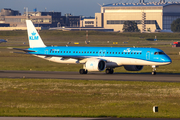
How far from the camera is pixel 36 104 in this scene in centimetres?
2814

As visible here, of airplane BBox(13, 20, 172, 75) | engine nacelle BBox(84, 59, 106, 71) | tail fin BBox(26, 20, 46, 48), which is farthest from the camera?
tail fin BBox(26, 20, 46, 48)

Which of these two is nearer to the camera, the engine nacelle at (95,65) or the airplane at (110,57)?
the engine nacelle at (95,65)

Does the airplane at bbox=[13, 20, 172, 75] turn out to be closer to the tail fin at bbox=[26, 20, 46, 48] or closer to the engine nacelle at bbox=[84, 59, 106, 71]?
the engine nacelle at bbox=[84, 59, 106, 71]

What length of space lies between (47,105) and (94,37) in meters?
173

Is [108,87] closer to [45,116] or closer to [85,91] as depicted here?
[85,91]

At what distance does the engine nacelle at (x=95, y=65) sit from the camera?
49.7 m

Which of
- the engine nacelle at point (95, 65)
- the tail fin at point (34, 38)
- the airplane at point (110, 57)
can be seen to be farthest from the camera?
the tail fin at point (34, 38)

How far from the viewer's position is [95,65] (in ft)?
163

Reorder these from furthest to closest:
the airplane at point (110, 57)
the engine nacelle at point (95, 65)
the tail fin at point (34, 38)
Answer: the tail fin at point (34, 38), the airplane at point (110, 57), the engine nacelle at point (95, 65)

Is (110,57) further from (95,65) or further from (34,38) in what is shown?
(34,38)

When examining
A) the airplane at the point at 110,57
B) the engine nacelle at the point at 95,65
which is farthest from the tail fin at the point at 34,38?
the engine nacelle at the point at 95,65

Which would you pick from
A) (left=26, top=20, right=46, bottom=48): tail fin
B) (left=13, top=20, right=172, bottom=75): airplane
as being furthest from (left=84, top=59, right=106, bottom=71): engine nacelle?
(left=26, top=20, right=46, bottom=48): tail fin

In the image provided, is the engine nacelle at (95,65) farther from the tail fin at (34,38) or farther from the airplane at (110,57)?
the tail fin at (34,38)

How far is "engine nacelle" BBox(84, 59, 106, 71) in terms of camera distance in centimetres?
4972
